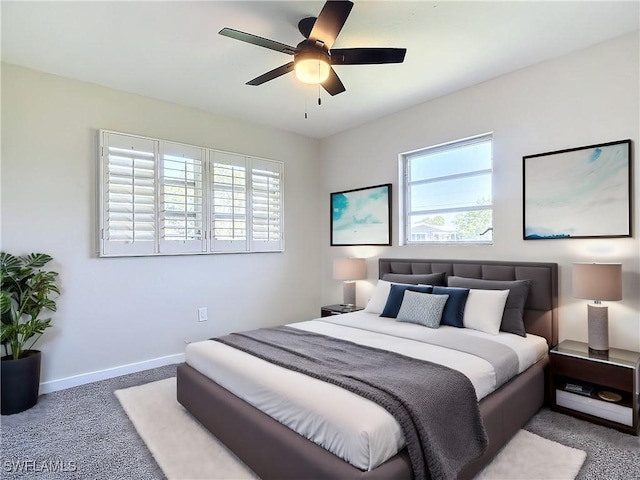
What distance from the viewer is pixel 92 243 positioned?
338 centimetres

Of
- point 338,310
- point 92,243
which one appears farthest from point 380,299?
point 92,243

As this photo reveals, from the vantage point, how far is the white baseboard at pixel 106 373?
3139mm

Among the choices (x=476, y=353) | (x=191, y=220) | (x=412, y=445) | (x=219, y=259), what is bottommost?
(x=412, y=445)

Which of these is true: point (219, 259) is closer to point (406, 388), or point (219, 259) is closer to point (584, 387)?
point (406, 388)

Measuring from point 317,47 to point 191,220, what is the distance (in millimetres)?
2443

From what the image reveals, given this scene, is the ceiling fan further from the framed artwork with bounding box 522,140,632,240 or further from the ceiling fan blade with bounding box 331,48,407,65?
the framed artwork with bounding box 522,140,632,240

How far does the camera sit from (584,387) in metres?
2.57

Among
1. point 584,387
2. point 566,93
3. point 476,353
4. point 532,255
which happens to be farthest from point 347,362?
point 566,93

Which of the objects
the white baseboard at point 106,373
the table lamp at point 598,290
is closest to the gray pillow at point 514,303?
the table lamp at point 598,290

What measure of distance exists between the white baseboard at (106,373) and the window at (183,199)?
1136 millimetres

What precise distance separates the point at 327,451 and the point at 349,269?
113 inches

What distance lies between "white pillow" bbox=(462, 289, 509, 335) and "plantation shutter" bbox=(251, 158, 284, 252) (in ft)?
8.46

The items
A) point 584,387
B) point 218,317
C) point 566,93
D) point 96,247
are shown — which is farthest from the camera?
point 218,317

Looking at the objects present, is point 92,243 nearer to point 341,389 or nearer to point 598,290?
point 341,389
